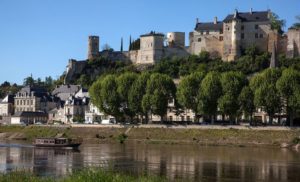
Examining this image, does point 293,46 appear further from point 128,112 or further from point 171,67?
point 128,112

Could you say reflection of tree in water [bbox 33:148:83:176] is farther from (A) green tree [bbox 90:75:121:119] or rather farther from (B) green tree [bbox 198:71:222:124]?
(B) green tree [bbox 198:71:222:124]

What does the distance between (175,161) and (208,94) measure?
3231cm

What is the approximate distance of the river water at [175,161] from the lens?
158 feet

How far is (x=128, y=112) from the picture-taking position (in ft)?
323

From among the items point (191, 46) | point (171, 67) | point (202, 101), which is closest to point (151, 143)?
point (202, 101)

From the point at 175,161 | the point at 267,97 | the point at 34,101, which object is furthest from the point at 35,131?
the point at 175,161

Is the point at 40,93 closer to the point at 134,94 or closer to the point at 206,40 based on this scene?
the point at 206,40

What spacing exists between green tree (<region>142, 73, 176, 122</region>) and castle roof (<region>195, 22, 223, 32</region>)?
45233 mm

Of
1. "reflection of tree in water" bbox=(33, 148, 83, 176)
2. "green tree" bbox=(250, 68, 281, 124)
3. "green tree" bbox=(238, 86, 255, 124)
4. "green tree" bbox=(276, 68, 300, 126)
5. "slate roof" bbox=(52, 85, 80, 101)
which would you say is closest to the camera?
"reflection of tree in water" bbox=(33, 148, 83, 176)

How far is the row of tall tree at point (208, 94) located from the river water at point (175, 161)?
11853 millimetres

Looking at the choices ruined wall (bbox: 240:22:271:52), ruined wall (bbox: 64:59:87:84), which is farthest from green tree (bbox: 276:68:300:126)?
ruined wall (bbox: 64:59:87:84)

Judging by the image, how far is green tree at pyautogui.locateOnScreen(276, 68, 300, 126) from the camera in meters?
83.8

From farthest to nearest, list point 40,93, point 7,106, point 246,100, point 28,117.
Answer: point 7,106
point 40,93
point 28,117
point 246,100

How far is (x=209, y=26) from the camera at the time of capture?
140875 millimetres
